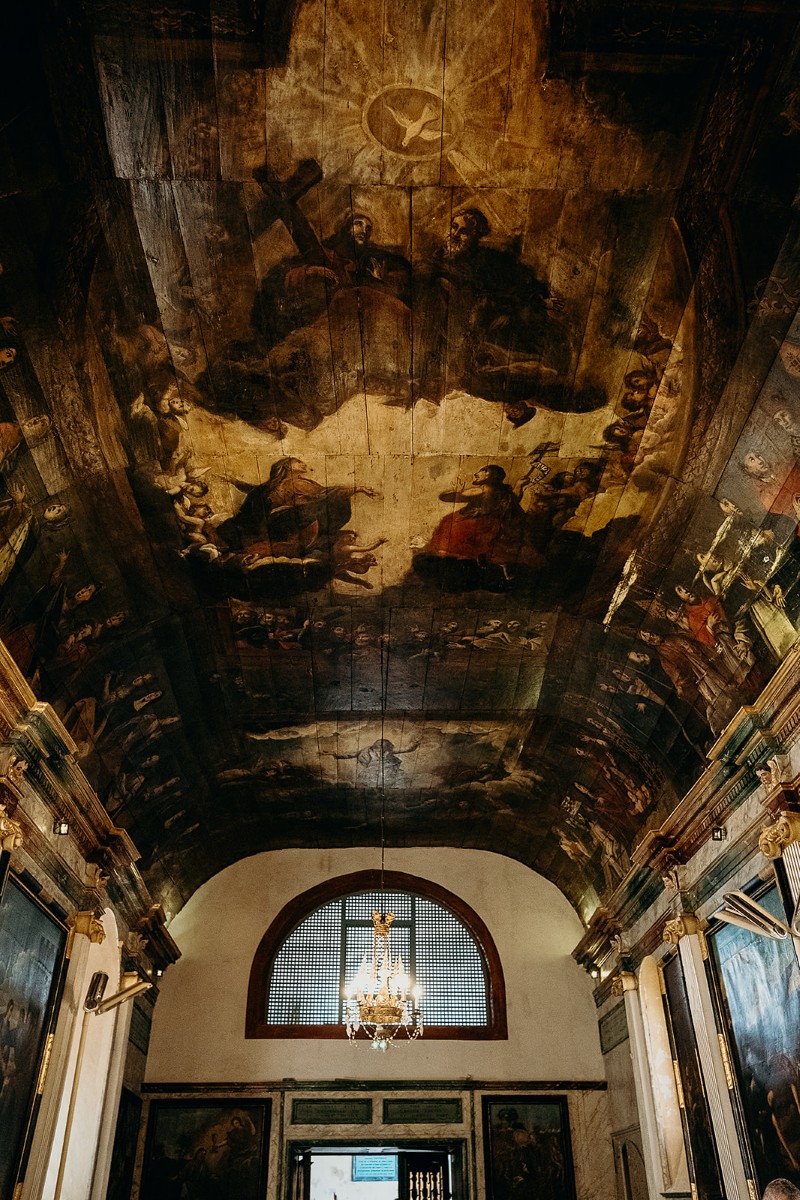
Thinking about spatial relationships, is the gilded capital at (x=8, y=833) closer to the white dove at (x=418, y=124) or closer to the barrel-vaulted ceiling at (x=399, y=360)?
the barrel-vaulted ceiling at (x=399, y=360)

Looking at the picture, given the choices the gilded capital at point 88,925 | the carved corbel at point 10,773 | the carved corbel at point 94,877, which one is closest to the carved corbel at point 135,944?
the carved corbel at point 94,877

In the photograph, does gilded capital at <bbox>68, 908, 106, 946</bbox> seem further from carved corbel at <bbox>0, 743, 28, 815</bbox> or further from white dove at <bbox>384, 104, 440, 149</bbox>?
white dove at <bbox>384, 104, 440, 149</bbox>

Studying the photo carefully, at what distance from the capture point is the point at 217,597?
11.2 metres

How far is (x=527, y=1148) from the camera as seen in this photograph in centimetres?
1598

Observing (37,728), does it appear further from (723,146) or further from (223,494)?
(723,146)

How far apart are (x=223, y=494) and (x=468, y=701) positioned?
18.8ft

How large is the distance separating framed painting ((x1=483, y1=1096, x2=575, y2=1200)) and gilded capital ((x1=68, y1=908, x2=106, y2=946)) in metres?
8.53

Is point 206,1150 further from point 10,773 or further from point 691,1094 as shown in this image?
point 10,773

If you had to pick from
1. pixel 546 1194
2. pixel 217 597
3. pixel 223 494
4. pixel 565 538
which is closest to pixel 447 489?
pixel 565 538

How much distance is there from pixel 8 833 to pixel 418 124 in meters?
7.13

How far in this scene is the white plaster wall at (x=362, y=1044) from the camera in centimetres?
1666

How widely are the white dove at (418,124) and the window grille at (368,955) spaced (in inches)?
592

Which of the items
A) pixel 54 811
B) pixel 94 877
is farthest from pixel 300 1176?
pixel 54 811

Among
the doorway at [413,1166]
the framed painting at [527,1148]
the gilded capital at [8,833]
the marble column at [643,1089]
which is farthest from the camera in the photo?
the doorway at [413,1166]
